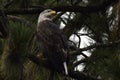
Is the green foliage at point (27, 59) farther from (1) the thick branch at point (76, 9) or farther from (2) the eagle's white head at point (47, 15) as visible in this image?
(2) the eagle's white head at point (47, 15)

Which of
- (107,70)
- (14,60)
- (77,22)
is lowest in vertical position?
(77,22)

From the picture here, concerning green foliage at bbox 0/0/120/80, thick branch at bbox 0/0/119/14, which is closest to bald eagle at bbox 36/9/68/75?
green foliage at bbox 0/0/120/80

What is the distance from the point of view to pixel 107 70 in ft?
9.59

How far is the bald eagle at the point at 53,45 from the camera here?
353cm

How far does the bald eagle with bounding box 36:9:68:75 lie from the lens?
353cm

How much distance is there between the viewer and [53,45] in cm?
372

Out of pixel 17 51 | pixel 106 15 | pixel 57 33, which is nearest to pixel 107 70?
pixel 17 51

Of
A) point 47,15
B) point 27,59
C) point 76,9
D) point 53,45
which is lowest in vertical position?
point 47,15

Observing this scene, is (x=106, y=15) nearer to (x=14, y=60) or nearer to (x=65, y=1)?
(x=65, y=1)

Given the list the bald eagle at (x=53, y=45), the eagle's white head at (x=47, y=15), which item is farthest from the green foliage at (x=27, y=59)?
the eagle's white head at (x=47, y=15)

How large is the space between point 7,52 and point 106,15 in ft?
4.00

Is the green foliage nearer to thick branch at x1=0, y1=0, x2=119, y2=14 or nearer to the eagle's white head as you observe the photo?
thick branch at x1=0, y1=0, x2=119, y2=14

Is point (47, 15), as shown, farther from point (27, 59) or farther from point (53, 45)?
point (27, 59)

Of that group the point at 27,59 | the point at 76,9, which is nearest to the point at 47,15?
the point at 76,9
